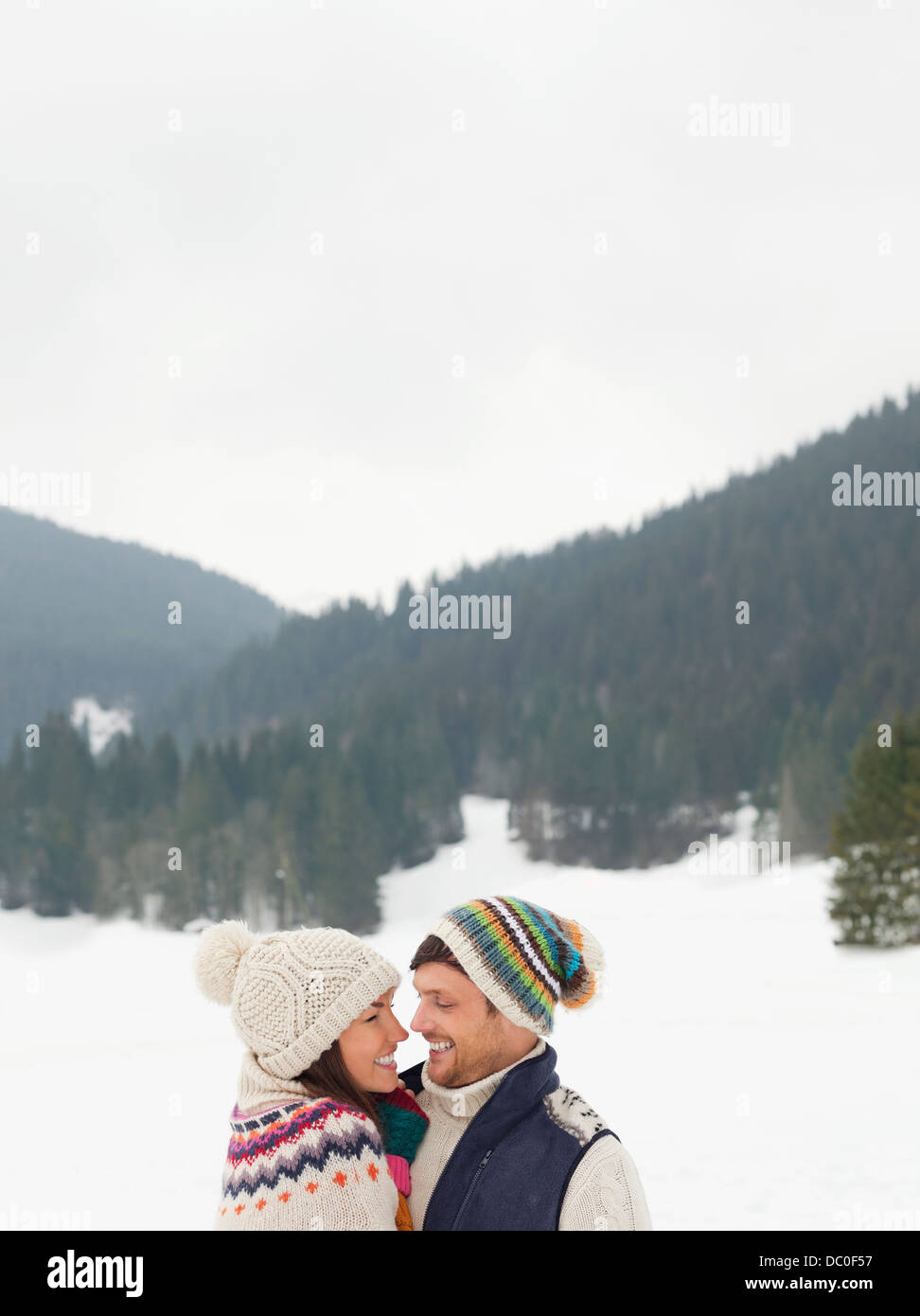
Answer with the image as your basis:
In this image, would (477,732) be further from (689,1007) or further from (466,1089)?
(466,1089)

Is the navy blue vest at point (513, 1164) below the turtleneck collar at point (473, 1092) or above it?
below

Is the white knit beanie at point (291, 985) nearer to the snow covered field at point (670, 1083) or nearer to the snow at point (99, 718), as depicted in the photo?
the snow covered field at point (670, 1083)

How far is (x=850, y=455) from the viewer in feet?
332

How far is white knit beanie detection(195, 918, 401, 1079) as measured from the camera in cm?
253

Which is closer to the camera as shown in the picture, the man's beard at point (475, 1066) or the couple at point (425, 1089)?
the couple at point (425, 1089)

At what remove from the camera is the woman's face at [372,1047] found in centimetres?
262

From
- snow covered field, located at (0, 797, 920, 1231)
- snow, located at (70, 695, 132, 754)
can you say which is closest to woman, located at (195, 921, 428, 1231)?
snow covered field, located at (0, 797, 920, 1231)

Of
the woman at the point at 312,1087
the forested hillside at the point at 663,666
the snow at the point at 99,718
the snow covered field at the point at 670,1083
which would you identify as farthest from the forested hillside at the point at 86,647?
the woman at the point at 312,1087

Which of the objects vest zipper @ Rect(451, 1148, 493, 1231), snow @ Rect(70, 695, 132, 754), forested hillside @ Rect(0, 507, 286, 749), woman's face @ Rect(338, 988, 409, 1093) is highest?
forested hillside @ Rect(0, 507, 286, 749)

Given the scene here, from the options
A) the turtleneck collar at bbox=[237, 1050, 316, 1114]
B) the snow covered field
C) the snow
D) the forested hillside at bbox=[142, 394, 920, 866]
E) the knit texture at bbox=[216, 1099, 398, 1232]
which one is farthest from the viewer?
the snow

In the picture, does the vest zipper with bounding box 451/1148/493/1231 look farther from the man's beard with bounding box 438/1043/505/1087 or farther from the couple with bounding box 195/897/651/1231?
the man's beard with bounding box 438/1043/505/1087

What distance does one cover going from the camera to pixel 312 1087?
8.42ft

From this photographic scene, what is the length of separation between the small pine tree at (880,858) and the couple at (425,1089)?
24952 mm
